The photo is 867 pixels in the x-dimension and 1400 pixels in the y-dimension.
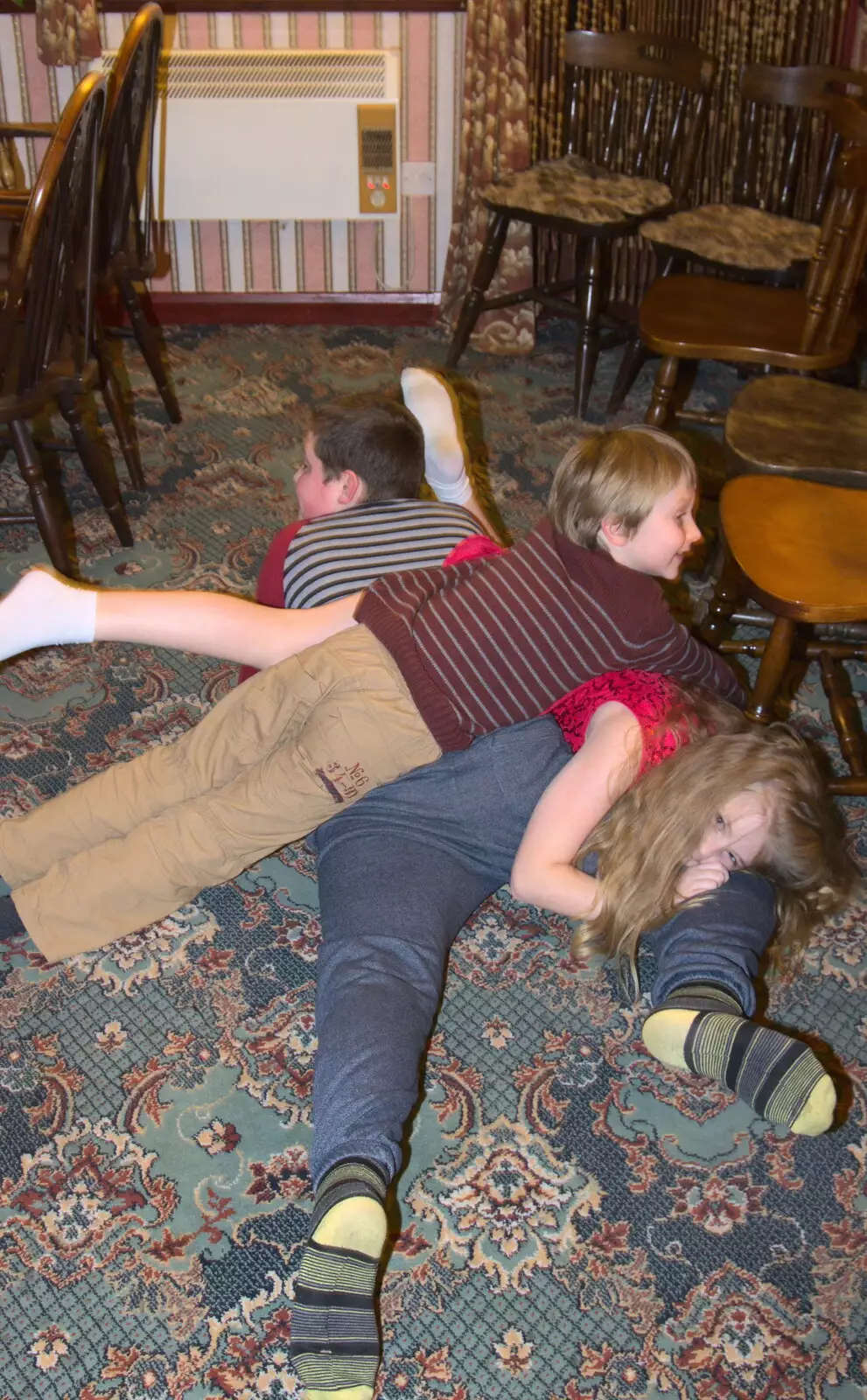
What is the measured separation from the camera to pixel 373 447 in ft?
6.08

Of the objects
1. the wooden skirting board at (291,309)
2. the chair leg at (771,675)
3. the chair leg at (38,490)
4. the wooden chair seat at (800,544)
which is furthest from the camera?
the wooden skirting board at (291,309)

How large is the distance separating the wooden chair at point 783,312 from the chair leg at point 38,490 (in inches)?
49.0

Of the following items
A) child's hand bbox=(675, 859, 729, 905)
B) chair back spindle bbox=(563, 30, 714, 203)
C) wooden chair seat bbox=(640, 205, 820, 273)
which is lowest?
child's hand bbox=(675, 859, 729, 905)

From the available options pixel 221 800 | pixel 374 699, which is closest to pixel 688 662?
pixel 374 699

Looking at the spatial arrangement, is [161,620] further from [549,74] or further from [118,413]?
[549,74]

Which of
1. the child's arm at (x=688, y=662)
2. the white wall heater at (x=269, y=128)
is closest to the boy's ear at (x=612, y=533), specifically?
the child's arm at (x=688, y=662)

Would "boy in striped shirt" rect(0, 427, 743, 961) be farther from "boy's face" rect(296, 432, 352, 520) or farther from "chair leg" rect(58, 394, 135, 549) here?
"chair leg" rect(58, 394, 135, 549)

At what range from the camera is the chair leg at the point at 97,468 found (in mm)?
2295

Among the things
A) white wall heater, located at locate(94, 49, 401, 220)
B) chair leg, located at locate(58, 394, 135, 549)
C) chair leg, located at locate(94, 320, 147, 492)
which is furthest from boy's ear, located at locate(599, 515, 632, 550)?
white wall heater, located at locate(94, 49, 401, 220)

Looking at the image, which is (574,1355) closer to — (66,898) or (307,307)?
(66,898)

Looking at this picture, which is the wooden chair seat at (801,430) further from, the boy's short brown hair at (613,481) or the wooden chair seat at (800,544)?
the boy's short brown hair at (613,481)

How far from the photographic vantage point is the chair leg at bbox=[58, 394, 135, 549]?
7.53 ft

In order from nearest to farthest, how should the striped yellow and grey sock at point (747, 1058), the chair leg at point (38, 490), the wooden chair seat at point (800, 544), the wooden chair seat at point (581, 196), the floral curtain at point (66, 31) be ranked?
the striped yellow and grey sock at point (747, 1058), the wooden chair seat at point (800, 544), the chair leg at point (38, 490), the wooden chair seat at point (581, 196), the floral curtain at point (66, 31)

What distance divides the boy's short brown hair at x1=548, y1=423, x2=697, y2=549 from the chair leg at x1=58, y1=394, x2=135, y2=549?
1.10 meters
